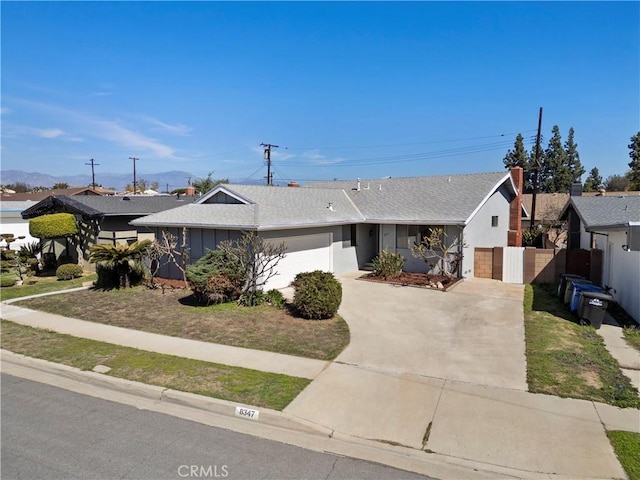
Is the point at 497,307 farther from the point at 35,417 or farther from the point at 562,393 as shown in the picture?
the point at 35,417

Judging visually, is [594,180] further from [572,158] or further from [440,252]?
[440,252]

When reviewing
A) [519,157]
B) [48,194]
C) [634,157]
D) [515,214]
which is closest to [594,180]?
[634,157]

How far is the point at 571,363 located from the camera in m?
8.48

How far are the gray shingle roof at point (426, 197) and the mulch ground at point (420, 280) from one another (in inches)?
96.9

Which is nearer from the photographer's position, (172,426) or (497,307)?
(172,426)

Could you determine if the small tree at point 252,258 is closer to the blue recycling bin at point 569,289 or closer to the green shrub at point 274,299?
the green shrub at point 274,299

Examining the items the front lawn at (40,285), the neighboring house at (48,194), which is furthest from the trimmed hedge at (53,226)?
the neighboring house at (48,194)

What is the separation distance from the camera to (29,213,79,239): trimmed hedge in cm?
2086

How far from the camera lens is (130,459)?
531 centimetres

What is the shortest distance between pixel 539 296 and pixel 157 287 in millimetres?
14893

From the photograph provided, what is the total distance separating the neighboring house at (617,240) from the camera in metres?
11.3

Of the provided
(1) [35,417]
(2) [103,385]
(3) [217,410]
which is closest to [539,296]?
(3) [217,410]

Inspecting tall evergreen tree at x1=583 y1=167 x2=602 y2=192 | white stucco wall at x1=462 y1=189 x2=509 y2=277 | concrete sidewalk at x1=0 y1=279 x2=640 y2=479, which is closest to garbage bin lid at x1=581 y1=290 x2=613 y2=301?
concrete sidewalk at x1=0 y1=279 x2=640 y2=479

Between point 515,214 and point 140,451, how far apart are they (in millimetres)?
22989
